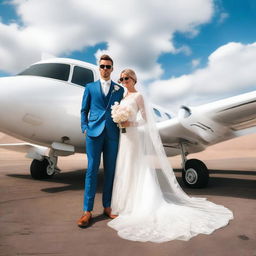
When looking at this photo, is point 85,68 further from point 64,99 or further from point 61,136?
point 61,136

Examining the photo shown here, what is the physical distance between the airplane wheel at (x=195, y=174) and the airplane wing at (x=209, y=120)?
2.23ft

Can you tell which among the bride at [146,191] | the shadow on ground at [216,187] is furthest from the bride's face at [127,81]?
the shadow on ground at [216,187]

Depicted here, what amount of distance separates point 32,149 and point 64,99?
3756 mm

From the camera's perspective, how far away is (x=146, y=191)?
3.33 meters

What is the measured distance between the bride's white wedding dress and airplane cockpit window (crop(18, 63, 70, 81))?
2.29 m

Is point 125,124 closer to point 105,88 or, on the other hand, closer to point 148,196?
point 105,88

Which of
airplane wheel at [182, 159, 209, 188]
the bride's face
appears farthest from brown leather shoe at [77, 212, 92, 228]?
airplane wheel at [182, 159, 209, 188]

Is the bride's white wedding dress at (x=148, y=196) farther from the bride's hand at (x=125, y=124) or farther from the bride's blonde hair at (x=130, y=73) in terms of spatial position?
the bride's blonde hair at (x=130, y=73)

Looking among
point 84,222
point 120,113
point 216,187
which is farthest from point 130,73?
point 216,187

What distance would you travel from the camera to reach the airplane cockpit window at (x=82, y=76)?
5268 mm

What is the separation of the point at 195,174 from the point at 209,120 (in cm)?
137

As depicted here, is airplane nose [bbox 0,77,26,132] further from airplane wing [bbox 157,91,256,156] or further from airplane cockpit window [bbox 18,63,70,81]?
airplane wing [bbox 157,91,256,156]

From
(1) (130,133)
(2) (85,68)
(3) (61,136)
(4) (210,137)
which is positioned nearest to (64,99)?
(3) (61,136)

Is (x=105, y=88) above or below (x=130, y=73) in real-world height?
below
